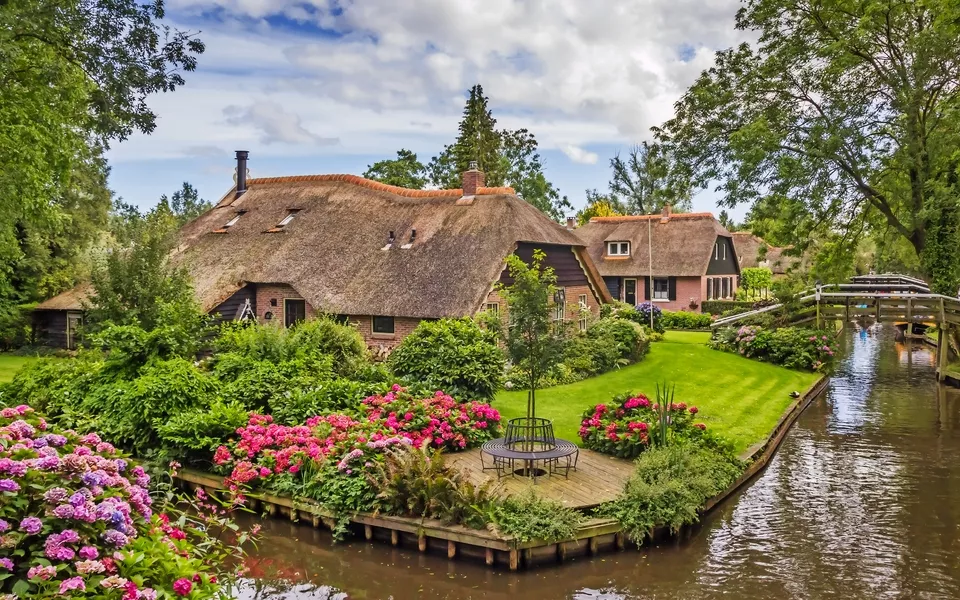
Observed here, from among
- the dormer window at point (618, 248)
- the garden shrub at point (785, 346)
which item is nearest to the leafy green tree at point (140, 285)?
the garden shrub at point (785, 346)

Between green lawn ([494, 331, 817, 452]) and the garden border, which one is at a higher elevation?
green lawn ([494, 331, 817, 452])

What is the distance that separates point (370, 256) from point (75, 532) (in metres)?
21.9

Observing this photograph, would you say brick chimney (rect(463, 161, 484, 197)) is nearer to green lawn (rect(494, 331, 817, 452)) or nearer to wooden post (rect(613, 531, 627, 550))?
green lawn (rect(494, 331, 817, 452))

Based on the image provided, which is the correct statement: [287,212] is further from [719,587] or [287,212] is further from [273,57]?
[719,587]

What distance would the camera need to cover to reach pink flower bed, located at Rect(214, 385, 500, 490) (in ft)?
40.6

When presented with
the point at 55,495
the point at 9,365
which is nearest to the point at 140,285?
the point at 9,365

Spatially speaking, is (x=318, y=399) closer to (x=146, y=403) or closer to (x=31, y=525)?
(x=146, y=403)

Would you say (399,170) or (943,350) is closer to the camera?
(943,350)

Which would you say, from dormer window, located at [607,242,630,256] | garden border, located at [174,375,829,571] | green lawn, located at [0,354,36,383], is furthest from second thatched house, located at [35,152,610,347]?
dormer window, located at [607,242,630,256]

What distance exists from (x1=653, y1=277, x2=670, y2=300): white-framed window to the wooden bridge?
42.0 ft

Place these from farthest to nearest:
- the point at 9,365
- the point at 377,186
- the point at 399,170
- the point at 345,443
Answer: the point at 399,170 < the point at 377,186 < the point at 9,365 < the point at 345,443

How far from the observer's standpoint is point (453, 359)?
55.7 ft

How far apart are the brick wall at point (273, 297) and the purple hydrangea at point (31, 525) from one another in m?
21.3

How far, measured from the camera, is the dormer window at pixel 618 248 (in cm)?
4588
